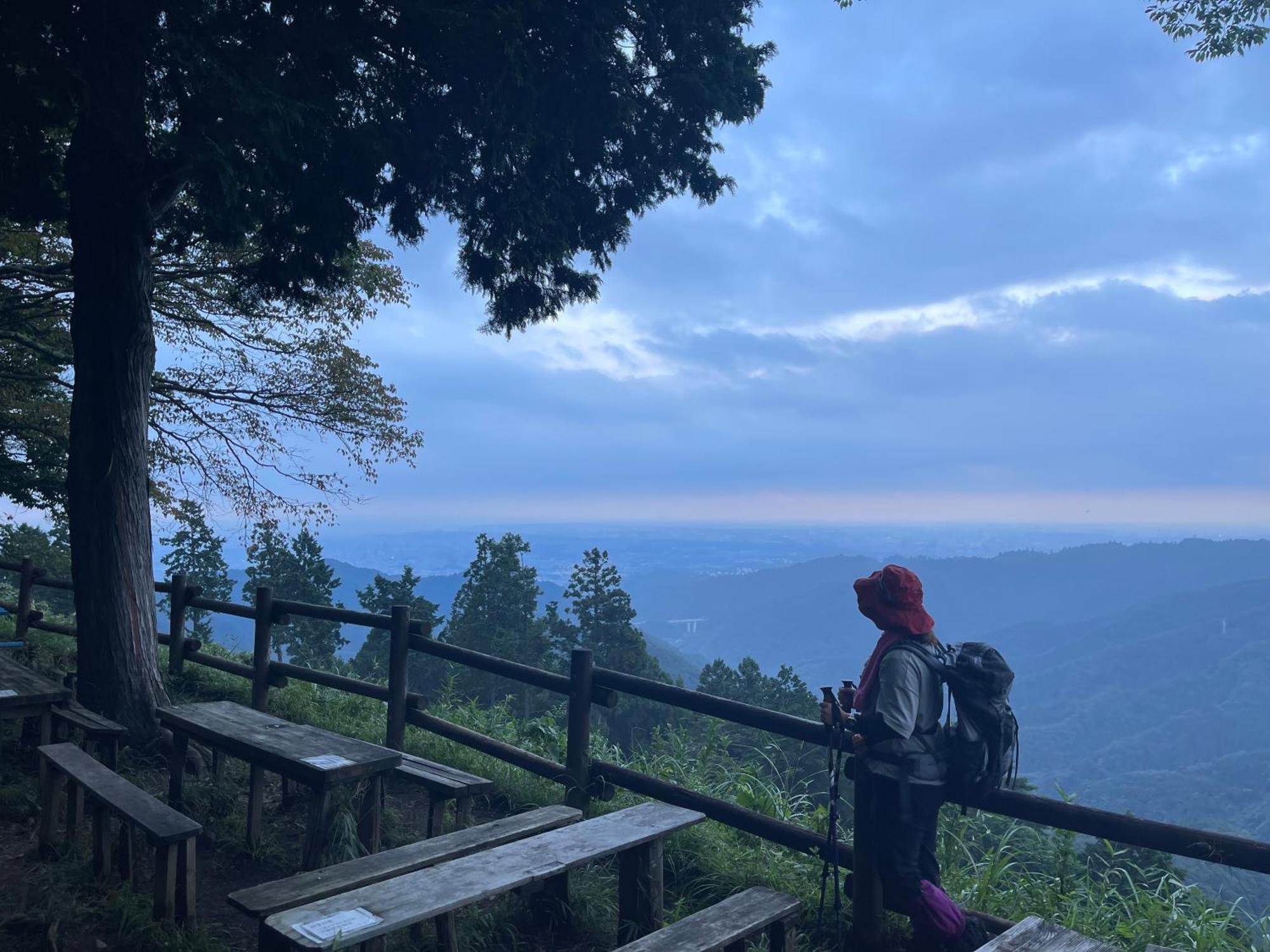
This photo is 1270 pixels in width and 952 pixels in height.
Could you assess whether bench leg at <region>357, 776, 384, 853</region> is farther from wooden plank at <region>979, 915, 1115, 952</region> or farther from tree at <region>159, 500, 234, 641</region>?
tree at <region>159, 500, 234, 641</region>

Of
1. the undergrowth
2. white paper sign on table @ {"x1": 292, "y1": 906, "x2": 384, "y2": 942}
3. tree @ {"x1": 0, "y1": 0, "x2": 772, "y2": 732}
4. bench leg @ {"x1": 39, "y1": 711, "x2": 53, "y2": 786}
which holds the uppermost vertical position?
tree @ {"x1": 0, "y1": 0, "x2": 772, "y2": 732}

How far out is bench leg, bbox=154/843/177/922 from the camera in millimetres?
3621

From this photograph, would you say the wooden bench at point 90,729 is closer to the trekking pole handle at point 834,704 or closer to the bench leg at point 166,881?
the bench leg at point 166,881

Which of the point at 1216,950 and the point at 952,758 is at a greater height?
the point at 952,758

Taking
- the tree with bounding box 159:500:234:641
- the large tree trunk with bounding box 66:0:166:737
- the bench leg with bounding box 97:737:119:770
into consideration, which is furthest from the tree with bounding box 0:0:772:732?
the tree with bounding box 159:500:234:641

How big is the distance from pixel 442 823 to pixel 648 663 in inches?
1425

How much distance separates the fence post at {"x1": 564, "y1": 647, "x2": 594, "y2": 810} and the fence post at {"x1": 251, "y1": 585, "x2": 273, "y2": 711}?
3811mm

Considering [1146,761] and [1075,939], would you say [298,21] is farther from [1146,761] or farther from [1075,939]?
[1146,761]

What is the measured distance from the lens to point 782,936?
139 inches

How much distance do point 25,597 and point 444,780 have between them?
9580 mm

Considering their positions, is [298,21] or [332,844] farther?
[298,21]

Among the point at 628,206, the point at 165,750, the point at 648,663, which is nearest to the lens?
the point at 165,750

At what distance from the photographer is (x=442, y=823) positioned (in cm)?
483

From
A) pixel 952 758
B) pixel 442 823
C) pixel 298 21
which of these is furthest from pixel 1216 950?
pixel 298 21
